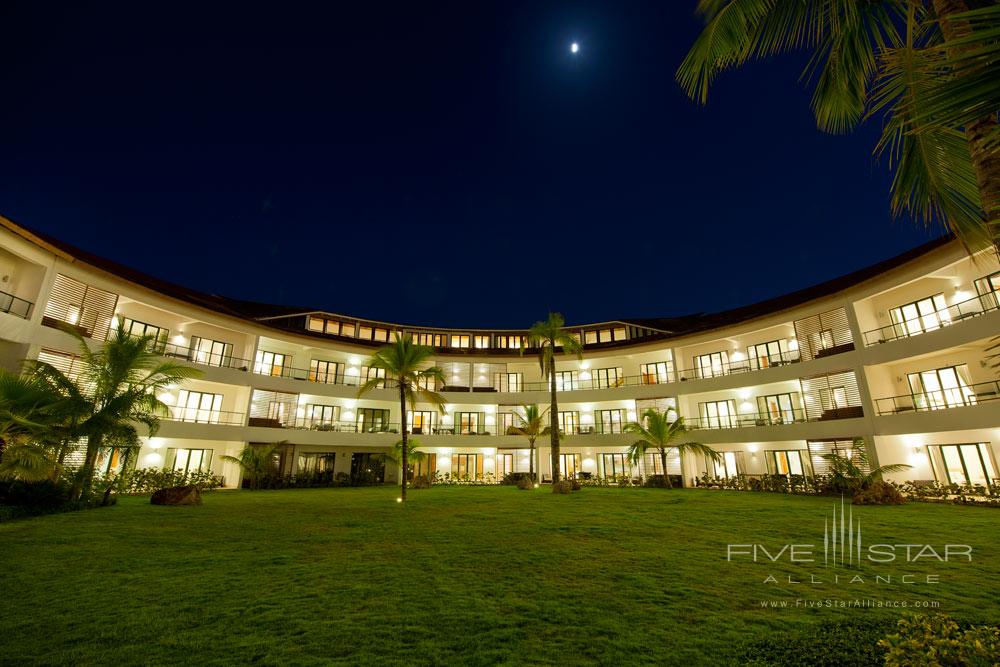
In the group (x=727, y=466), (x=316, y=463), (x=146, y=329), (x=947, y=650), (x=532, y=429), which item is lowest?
→ (x=947, y=650)

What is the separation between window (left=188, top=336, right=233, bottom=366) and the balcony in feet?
91.0

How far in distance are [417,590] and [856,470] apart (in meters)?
19.9

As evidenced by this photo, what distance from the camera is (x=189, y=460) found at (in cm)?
2389

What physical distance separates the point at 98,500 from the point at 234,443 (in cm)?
1065

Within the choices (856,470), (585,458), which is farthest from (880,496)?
(585,458)

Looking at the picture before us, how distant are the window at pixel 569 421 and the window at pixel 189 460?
22174mm

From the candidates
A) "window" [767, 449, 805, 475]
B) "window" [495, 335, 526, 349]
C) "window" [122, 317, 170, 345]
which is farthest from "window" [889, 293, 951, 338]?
"window" [122, 317, 170, 345]

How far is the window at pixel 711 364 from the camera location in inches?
1123

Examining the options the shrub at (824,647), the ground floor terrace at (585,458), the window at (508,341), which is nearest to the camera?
the shrub at (824,647)

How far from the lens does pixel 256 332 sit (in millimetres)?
26844

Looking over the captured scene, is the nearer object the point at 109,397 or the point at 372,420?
the point at 109,397

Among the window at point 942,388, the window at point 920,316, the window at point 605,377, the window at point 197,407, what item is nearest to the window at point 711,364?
the window at point 605,377

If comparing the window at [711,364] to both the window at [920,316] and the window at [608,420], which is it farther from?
the window at [920,316]

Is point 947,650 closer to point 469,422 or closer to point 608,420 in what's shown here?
point 608,420
